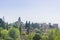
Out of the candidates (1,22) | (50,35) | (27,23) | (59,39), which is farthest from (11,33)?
(27,23)

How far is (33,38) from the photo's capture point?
29938 millimetres

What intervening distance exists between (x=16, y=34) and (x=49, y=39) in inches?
257

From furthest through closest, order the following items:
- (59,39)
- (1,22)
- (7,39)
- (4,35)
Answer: (1,22) < (4,35) < (7,39) < (59,39)

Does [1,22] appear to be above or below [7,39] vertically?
above

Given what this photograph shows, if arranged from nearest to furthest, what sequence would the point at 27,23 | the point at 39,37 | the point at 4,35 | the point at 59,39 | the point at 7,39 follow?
1. the point at 59,39
2. the point at 7,39
3. the point at 4,35
4. the point at 39,37
5. the point at 27,23

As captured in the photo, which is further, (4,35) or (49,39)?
(4,35)

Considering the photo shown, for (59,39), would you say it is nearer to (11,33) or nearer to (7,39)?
(7,39)

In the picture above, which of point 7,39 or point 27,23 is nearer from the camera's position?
point 7,39

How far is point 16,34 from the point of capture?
31.1 m

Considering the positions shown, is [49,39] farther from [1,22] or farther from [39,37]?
[1,22]

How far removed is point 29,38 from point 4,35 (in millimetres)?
4180

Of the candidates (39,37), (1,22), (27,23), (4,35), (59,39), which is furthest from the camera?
(27,23)

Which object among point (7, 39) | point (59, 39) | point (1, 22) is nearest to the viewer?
point (59, 39)

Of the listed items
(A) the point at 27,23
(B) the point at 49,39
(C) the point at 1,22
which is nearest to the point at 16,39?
(B) the point at 49,39
